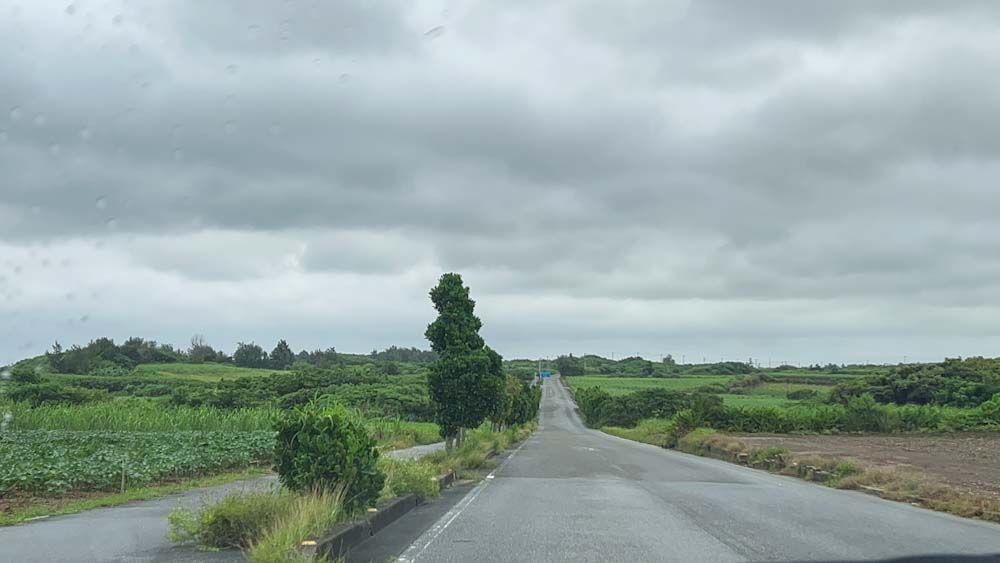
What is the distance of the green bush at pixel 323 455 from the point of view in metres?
11.5

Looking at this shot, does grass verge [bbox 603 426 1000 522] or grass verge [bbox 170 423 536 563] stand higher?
grass verge [bbox 170 423 536 563]

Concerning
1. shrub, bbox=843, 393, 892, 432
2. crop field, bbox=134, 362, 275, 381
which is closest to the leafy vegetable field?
shrub, bbox=843, 393, 892, 432

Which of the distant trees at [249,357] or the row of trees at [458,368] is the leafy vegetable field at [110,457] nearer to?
the row of trees at [458,368]

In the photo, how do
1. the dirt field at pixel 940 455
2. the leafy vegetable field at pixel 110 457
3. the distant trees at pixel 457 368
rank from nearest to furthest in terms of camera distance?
the leafy vegetable field at pixel 110 457, the dirt field at pixel 940 455, the distant trees at pixel 457 368

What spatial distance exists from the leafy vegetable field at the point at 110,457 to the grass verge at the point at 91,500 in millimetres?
455

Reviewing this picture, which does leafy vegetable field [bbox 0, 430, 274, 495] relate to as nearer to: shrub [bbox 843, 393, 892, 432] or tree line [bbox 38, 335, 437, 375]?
tree line [bbox 38, 335, 437, 375]

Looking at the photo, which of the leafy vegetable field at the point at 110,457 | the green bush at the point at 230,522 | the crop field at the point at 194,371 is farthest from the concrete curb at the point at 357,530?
the crop field at the point at 194,371

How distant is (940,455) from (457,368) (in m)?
20.4

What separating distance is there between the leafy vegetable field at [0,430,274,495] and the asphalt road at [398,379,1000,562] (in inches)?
316

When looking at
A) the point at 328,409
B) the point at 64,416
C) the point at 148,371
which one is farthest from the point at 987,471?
the point at 148,371

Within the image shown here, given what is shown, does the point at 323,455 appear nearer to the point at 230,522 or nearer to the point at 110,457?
the point at 230,522

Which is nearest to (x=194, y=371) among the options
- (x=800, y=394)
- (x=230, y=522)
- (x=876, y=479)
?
(x=800, y=394)

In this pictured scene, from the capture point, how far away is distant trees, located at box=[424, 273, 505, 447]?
25.0 m

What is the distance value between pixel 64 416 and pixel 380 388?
41352 millimetres
